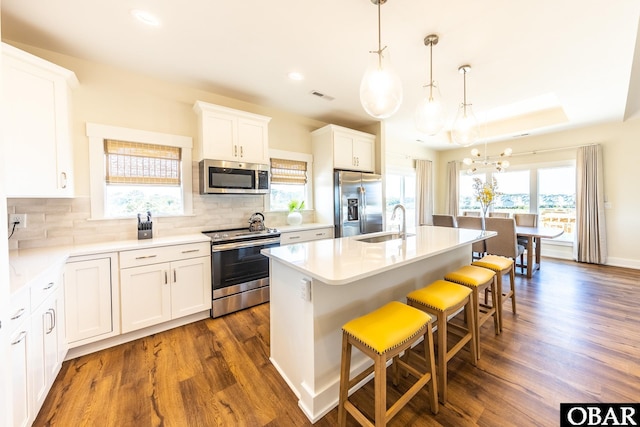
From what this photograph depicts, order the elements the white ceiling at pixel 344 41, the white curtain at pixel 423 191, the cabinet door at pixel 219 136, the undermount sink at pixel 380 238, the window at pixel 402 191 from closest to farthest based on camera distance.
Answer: the white ceiling at pixel 344 41
the undermount sink at pixel 380 238
the cabinet door at pixel 219 136
the window at pixel 402 191
the white curtain at pixel 423 191

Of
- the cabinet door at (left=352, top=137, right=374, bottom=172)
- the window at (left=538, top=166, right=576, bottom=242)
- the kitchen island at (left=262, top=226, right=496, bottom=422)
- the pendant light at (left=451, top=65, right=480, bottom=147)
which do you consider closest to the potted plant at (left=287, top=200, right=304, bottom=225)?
the cabinet door at (left=352, top=137, right=374, bottom=172)

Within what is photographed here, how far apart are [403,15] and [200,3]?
150 cm

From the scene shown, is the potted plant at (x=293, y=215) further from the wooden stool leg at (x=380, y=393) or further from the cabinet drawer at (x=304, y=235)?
the wooden stool leg at (x=380, y=393)

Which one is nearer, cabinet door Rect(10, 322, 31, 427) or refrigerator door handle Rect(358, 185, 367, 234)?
cabinet door Rect(10, 322, 31, 427)

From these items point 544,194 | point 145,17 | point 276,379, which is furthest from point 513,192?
point 145,17

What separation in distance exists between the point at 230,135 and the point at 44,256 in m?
2.01

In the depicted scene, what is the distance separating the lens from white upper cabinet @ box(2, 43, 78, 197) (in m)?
1.75

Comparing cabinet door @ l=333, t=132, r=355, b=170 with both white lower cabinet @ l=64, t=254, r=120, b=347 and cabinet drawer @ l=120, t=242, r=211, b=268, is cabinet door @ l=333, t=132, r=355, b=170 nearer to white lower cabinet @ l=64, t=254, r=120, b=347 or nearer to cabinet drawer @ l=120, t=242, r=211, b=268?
cabinet drawer @ l=120, t=242, r=211, b=268

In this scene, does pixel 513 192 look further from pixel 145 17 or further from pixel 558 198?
pixel 145 17

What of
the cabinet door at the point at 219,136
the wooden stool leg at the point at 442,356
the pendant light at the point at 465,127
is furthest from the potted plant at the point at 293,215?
the wooden stool leg at the point at 442,356

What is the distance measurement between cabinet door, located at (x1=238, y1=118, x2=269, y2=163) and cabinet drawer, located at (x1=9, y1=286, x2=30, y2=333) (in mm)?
2215

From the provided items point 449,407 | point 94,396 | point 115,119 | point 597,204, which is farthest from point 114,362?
point 597,204

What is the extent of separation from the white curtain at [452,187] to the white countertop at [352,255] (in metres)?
4.57

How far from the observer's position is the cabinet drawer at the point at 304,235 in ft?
11.0
